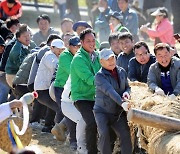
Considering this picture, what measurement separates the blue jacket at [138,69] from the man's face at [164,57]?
903 millimetres

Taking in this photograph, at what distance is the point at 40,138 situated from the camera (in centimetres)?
1299

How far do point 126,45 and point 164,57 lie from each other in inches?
62.5

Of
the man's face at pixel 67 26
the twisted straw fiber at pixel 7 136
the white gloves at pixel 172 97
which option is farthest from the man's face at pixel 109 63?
the man's face at pixel 67 26

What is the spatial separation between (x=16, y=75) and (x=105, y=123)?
12.8 ft

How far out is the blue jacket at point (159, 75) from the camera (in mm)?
10438

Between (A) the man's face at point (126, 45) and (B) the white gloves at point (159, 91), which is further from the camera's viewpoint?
(A) the man's face at point (126, 45)

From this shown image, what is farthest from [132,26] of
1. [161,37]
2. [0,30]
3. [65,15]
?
[65,15]

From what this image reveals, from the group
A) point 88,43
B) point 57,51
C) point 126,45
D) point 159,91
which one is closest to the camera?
point 159,91

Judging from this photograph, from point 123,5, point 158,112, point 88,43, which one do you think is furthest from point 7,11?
point 158,112

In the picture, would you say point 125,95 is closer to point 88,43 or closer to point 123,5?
point 88,43

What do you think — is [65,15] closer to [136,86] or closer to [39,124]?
[39,124]

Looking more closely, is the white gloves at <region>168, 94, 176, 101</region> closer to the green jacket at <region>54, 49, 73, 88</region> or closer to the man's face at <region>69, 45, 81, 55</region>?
the man's face at <region>69, 45, 81, 55</region>

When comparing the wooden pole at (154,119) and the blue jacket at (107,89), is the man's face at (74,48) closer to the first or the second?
the blue jacket at (107,89)

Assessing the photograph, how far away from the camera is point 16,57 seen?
13805mm
